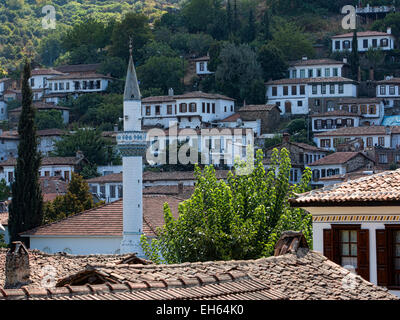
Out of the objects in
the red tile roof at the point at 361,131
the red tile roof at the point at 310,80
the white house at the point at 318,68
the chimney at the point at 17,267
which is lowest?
the chimney at the point at 17,267

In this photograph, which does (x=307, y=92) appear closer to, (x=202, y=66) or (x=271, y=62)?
(x=271, y=62)

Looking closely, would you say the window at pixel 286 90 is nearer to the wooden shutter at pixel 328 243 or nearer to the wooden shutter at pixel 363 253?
the wooden shutter at pixel 328 243

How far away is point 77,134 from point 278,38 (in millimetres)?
26726

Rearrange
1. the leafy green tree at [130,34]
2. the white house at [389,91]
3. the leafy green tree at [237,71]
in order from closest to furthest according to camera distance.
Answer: the white house at [389,91]
the leafy green tree at [237,71]
the leafy green tree at [130,34]

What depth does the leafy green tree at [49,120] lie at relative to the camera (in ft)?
320

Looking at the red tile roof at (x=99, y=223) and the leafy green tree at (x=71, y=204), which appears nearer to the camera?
the red tile roof at (x=99, y=223)

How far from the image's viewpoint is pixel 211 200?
89.1 ft

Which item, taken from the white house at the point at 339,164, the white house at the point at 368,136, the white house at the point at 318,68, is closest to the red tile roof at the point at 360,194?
the white house at the point at 339,164

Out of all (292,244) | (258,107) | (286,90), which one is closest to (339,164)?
(258,107)

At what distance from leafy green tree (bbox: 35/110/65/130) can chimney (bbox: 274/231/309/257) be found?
3189 inches

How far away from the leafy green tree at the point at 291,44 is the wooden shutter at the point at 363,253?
85075 millimetres

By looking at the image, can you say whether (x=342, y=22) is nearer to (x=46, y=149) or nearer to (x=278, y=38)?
(x=278, y=38)

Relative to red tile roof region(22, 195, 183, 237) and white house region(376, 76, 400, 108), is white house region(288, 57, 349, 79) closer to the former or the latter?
white house region(376, 76, 400, 108)

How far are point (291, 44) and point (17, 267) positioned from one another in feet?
290
